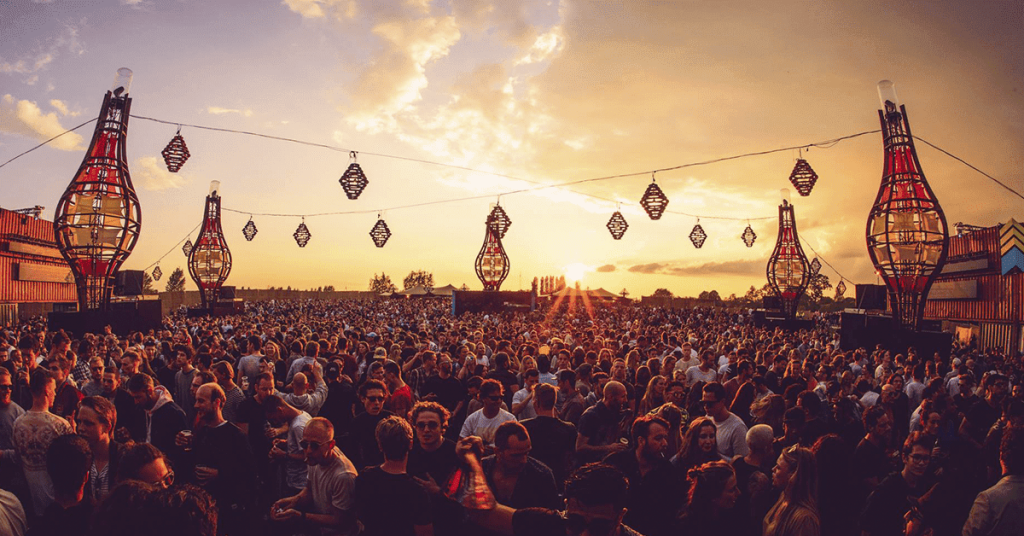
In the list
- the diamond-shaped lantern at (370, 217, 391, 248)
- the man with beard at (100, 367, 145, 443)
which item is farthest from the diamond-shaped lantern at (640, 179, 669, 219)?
the man with beard at (100, 367, 145, 443)

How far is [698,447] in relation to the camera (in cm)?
402

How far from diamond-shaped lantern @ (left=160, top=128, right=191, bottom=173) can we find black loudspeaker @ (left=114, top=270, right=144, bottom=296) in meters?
15.5

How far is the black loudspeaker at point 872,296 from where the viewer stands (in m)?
21.4

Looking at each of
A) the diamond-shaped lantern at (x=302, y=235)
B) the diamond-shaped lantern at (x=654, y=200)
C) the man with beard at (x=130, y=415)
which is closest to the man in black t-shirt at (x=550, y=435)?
the man with beard at (x=130, y=415)

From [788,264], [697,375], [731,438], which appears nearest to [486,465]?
[731,438]

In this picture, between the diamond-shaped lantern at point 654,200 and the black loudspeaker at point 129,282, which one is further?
the black loudspeaker at point 129,282

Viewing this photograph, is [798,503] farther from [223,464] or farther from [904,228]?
[904,228]

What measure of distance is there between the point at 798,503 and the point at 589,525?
1488 mm

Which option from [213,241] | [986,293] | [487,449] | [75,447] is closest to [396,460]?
[487,449]

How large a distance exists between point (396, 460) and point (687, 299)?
1774 inches

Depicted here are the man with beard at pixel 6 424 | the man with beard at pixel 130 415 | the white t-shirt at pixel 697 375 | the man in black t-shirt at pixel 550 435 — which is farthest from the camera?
the white t-shirt at pixel 697 375

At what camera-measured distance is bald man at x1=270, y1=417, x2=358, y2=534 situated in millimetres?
3309

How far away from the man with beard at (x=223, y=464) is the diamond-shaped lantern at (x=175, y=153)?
30.7ft

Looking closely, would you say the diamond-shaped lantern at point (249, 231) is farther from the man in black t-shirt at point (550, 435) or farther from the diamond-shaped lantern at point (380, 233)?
the man in black t-shirt at point (550, 435)
